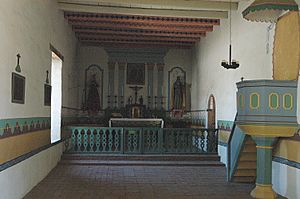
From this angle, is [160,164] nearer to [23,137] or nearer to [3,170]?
[23,137]

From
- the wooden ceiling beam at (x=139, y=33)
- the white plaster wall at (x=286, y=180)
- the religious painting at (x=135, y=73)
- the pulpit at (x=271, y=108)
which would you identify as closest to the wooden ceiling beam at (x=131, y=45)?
the religious painting at (x=135, y=73)

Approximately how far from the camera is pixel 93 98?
1302 cm

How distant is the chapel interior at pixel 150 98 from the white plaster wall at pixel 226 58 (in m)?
0.04

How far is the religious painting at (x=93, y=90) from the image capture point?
12.9 metres

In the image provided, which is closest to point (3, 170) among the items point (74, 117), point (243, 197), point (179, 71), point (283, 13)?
point (243, 197)

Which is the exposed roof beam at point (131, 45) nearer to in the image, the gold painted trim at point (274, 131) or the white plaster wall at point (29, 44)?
the white plaster wall at point (29, 44)

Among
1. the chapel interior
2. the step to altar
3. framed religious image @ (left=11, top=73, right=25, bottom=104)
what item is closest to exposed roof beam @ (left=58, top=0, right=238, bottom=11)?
the chapel interior

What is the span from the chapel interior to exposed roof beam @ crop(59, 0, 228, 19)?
3cm

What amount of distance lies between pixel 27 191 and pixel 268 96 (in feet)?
13.1

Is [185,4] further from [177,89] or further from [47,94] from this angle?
[177,89]

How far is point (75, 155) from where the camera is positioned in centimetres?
851

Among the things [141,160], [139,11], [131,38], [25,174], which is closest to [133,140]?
[141,160]

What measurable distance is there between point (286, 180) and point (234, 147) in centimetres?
118

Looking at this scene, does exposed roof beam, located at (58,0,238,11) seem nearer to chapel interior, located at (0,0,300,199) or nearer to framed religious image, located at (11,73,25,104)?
chapel interior, located at (0,0,300,199)
